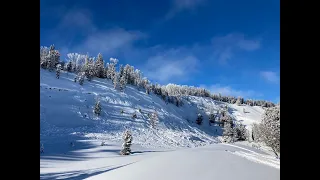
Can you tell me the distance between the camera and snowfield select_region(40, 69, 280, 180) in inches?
311

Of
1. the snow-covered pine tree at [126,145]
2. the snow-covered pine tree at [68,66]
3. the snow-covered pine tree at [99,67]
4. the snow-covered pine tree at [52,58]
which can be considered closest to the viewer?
the snow-covered pine tree at [126,145]

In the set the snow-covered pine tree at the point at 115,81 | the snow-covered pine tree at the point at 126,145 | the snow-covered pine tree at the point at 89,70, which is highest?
the snow-covered pine tree at the point at 89,70

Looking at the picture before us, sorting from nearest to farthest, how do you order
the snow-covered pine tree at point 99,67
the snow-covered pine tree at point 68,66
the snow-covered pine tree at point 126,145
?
the snow-covered pine tree at point 126,145, the snow-covered pine tree at point 68,66, the snow-covered pine tree at point 99,67

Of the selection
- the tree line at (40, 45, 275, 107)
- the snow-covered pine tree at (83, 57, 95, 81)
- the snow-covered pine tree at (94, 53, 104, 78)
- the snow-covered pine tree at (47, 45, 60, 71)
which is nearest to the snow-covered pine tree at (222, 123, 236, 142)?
the tree line at (40, 45, 275, 107)

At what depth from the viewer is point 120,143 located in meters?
25.1

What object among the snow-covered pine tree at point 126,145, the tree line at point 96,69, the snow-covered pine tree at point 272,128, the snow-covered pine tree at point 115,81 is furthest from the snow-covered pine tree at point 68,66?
the snow-covered pine tree at point 272,128

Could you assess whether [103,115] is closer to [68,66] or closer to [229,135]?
[229,135]

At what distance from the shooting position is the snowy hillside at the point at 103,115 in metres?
28.8

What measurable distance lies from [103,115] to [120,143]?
12672mm

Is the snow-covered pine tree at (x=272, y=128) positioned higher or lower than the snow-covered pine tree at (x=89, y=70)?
lower

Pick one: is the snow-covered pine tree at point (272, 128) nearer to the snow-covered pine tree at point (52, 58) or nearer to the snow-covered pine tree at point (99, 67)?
the snow-covered pine tree at point (52, 58)
